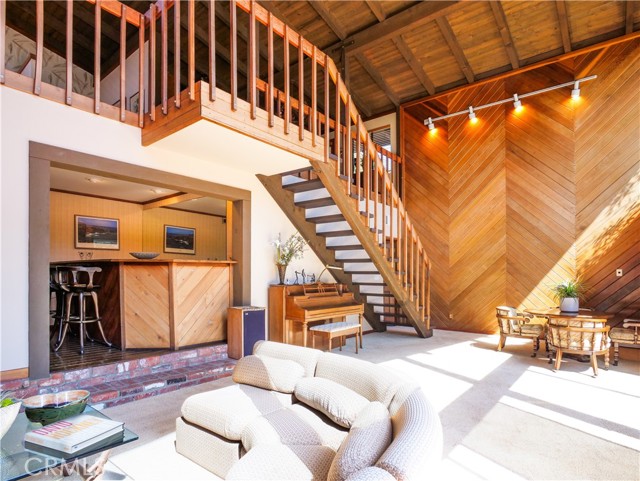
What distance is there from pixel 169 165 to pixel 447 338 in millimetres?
5496

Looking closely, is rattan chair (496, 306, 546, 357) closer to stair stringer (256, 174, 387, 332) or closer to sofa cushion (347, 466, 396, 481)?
stair stringer (256, 174, 387, 332)

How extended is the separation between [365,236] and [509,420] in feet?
9.78

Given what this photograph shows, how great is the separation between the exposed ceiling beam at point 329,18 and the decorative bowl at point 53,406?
21.0 ft

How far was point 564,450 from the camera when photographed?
2736 mm

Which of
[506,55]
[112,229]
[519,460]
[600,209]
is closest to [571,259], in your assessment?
[600,209]

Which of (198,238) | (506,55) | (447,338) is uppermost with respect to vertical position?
(506,55)

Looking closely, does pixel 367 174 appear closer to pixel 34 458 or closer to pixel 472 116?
pixel 472 116

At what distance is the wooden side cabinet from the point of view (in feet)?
16.4

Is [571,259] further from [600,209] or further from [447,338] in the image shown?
[447,338]

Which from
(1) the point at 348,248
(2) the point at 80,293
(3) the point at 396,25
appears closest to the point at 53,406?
(2) the point at 80,293

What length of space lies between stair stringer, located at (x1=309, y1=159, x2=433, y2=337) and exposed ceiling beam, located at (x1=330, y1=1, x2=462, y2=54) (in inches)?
126

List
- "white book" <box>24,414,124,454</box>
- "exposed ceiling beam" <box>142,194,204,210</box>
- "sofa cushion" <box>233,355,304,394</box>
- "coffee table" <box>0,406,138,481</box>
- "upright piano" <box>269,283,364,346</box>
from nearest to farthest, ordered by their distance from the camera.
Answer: "coffee table" <box>0,406,138,481</box> → "white book" <box>24,414,124,454</box> → "sofa cushion" <box>233,355,304,394</box> → "upright piano" <box>269,283,364,346</box> → "exposed ceiling beam" <box>142,194,204,210</box>

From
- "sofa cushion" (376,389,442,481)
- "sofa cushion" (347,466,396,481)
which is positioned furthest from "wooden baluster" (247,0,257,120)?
"sofa cushion" (347,466,396,481)

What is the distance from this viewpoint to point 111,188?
7199 millimetres
